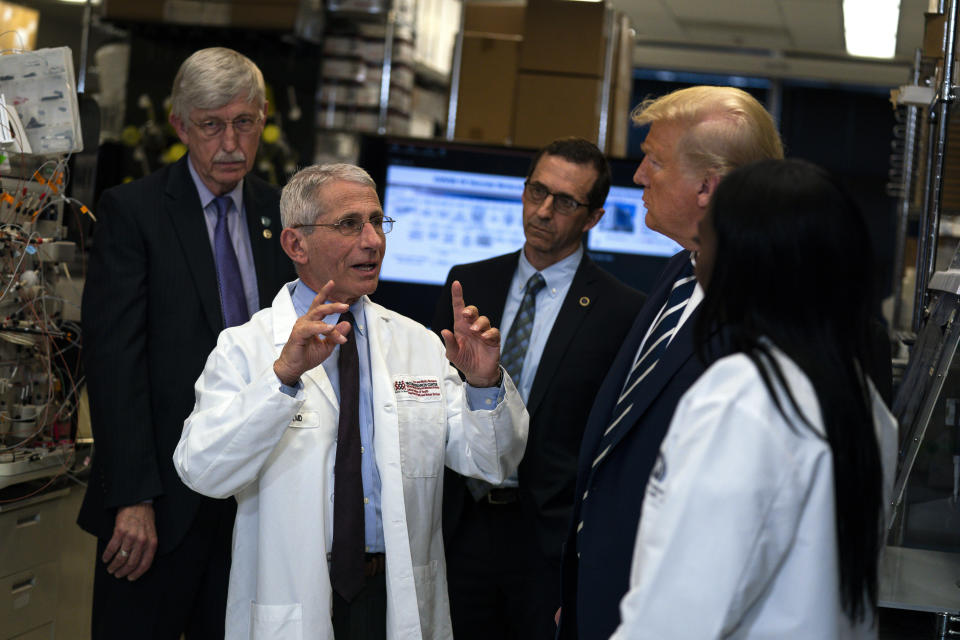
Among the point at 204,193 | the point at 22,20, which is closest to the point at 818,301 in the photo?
the point at 204,193

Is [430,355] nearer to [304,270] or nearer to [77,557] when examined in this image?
[304,270]

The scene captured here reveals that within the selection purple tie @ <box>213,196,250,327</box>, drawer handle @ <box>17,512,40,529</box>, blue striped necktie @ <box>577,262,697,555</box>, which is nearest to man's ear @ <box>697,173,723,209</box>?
blue striped necktie @ <box>577,262,697,555</box>

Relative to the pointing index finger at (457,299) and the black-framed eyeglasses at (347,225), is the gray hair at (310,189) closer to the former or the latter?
the black-framed eyeglasses at (347,225)

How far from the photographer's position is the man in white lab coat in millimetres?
1944

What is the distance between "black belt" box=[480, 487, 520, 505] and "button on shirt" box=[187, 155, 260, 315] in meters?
0.76

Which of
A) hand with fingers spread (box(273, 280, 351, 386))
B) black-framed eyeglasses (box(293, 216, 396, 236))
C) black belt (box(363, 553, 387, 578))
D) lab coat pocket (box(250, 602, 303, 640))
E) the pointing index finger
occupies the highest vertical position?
black-framed eyeglasses (box(293, 216, 396, 236))

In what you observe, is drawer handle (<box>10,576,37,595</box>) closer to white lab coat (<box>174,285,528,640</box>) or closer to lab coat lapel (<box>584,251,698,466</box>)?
white lab coat (<box>174,285,528,640</box>)

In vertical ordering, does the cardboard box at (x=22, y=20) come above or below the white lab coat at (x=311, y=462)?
above

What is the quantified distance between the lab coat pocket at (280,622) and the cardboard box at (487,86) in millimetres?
3032

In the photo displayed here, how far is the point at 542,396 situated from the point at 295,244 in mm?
776

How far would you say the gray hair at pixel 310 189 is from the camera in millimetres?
2168

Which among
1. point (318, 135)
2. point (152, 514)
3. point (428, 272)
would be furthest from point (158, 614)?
point (318, 135)

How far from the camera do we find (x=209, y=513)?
238cm

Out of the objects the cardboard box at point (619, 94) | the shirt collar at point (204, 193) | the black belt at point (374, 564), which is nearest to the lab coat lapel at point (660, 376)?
the black belt at point (374, 564)
